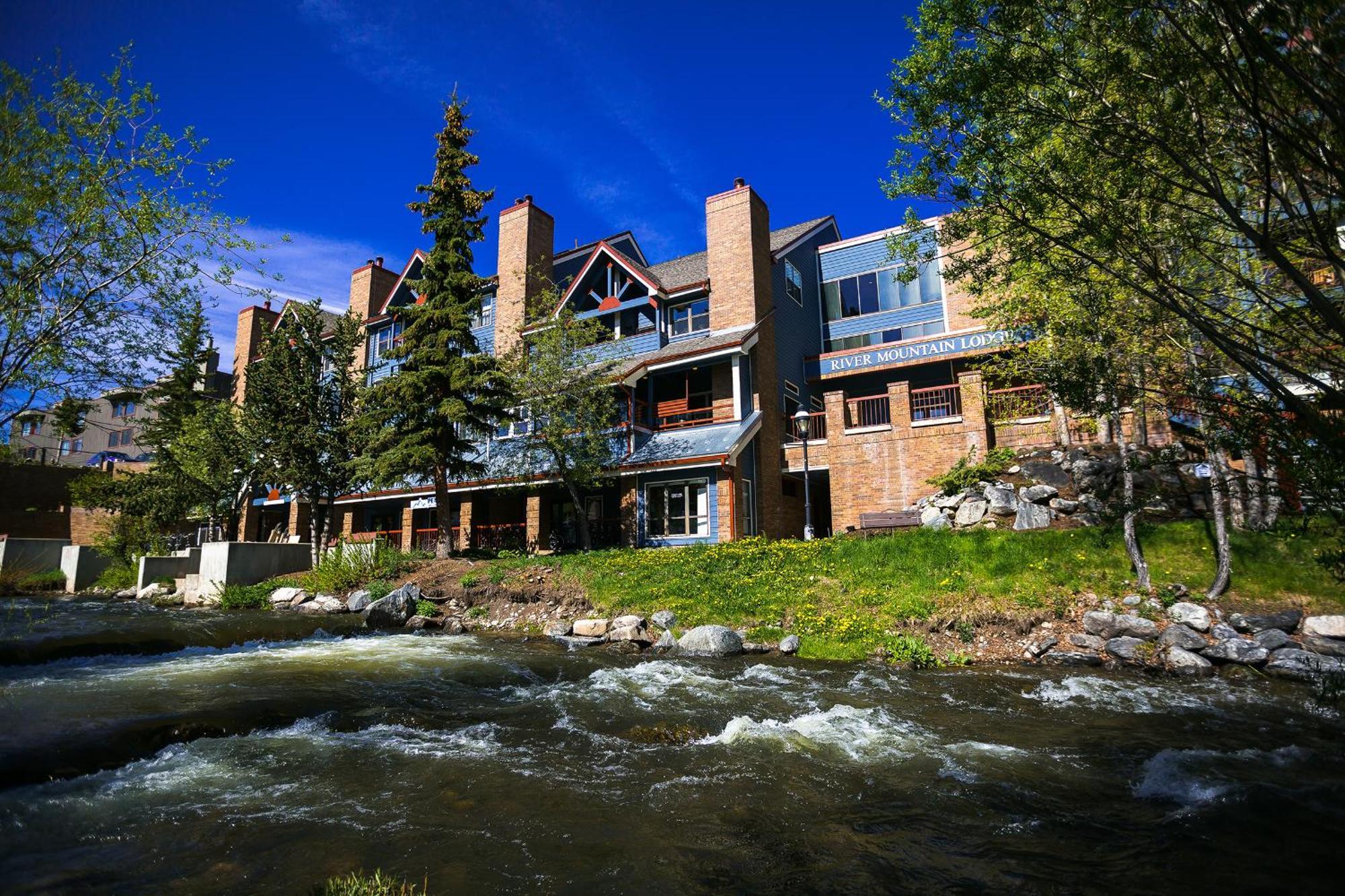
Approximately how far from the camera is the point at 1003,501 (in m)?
16.7

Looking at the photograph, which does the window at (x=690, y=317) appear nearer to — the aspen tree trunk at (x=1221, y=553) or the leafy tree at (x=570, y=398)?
the leafy tree at (x=570, y=398)

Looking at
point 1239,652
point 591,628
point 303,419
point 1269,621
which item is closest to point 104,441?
point 303,419

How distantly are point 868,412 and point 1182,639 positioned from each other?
12869 millimetres

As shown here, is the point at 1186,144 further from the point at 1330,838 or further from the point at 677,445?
the point at 677,445

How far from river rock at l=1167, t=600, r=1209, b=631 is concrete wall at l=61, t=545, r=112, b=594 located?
3686cm

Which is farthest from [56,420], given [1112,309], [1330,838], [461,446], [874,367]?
[874,367]

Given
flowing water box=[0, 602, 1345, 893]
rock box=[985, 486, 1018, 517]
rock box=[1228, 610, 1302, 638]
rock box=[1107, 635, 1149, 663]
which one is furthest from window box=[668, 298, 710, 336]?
rock box=[1228, 610, 1302, 638]

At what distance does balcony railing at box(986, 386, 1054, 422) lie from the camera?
62.6 ft

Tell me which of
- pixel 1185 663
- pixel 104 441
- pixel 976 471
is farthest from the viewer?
pixel 104 441

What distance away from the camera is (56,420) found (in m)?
9.59

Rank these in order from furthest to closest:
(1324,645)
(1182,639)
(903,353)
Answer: (903,353) < (1182,639) < (1324,645)

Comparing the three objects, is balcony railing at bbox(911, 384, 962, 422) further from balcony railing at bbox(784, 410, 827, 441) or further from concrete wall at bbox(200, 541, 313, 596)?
concrete wall at bbox(200, 541, 313, 596)

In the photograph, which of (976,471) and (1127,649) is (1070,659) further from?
(976,471)

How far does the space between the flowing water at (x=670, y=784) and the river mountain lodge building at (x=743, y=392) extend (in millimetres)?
11220
